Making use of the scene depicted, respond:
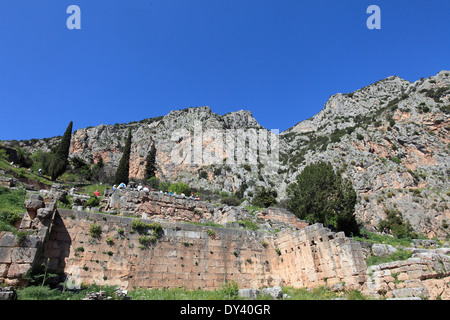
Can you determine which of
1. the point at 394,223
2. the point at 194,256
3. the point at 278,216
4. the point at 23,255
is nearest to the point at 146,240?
the point at 194,256

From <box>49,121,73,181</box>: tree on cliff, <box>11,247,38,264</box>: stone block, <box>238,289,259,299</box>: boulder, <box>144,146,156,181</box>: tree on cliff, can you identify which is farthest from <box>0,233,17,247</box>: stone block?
<box>144,146,156,181</box>: tree on cliff

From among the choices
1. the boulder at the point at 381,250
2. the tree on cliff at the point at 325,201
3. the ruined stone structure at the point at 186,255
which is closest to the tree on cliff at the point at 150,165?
the tree on cliff at the point at 325,201

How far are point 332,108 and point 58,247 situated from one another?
103653mm

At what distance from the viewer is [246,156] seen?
82.1 meters

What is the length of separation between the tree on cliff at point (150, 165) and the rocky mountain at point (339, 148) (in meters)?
1.50

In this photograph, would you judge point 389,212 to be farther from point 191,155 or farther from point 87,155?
point 87,155

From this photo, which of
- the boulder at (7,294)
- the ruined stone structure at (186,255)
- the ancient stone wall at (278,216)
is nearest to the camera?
the boulder at (7,294)

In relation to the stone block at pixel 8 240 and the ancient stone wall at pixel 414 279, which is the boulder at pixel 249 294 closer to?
the ancient stone wall at pixel 414 279

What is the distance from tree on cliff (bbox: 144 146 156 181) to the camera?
7644cm

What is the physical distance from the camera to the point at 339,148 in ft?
210
